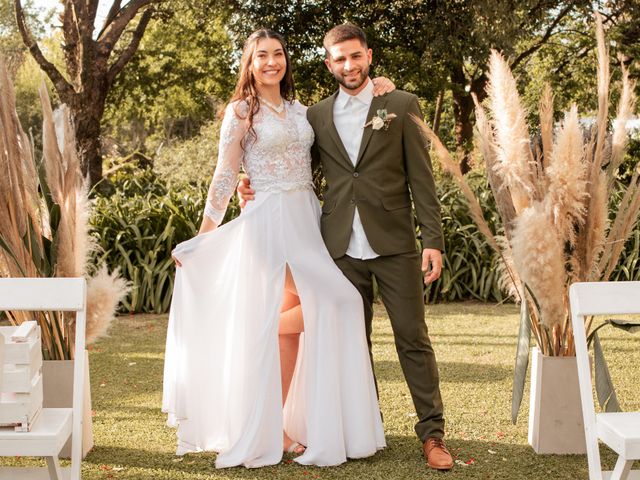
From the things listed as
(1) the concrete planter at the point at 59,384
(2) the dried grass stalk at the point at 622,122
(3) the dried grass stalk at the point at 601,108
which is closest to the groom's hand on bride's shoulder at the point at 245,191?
(1) the concrete planter at the point at 59,384

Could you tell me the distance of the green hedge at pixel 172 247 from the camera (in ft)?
27.1

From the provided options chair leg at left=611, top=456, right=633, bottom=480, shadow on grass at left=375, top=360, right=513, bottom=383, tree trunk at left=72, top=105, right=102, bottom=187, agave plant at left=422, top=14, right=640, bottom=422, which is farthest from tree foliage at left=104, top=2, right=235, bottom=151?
chair leg at left=611, top=456, right=633, bottom=480

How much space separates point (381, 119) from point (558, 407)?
1.59m

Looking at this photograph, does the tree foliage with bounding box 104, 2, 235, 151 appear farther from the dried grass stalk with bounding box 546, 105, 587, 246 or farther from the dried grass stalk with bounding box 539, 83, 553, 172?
the dried grass stalk with bounding box 546, 105, 587, 246

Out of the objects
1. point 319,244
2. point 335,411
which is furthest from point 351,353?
point 319,244

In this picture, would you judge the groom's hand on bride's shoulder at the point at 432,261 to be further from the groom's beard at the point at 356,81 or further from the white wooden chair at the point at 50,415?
the white wooden chair at the point at 50,415

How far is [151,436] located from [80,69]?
883 centimetres

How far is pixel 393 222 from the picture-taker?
3.85 m

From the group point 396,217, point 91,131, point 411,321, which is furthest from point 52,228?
point 91,131

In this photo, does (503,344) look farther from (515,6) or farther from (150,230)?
(515,6)

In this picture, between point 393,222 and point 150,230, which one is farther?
point 150,230

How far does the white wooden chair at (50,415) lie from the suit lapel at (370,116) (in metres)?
1.41

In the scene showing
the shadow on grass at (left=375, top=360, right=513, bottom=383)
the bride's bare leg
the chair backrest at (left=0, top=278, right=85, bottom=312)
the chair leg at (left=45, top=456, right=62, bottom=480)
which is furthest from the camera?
the shadow on grass at (left=375, top=360, right=513, bottom=383)

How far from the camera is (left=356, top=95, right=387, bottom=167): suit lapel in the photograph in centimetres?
382
